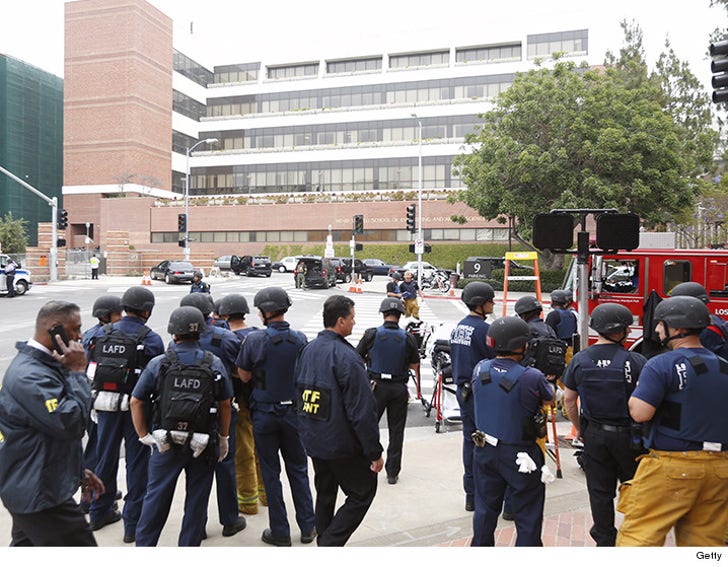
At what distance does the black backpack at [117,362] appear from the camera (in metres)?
5.16

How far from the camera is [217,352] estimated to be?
5.36m

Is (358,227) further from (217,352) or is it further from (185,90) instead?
(185,90)

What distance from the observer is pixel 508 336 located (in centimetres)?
427

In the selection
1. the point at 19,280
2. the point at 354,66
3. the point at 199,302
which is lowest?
the point at 19,280

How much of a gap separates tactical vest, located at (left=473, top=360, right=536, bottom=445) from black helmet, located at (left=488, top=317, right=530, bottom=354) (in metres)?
0.15

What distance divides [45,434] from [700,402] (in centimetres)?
387

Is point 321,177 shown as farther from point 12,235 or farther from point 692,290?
point 692,290

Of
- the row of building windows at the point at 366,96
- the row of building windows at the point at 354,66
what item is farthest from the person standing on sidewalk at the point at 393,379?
the row of building windows at the point at 354,66

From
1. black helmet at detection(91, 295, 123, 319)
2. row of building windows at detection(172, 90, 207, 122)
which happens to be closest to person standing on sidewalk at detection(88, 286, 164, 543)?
black helmet at detection(91, 295, 123, 319)

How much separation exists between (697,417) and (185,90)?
7143 centimetres

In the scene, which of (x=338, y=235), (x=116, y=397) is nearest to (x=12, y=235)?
(x=338, y=235)

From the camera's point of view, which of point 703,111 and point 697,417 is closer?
point 697,417

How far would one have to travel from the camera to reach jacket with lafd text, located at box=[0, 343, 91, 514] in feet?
11.0

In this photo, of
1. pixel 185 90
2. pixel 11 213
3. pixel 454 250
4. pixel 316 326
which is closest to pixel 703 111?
pixel 454 250
